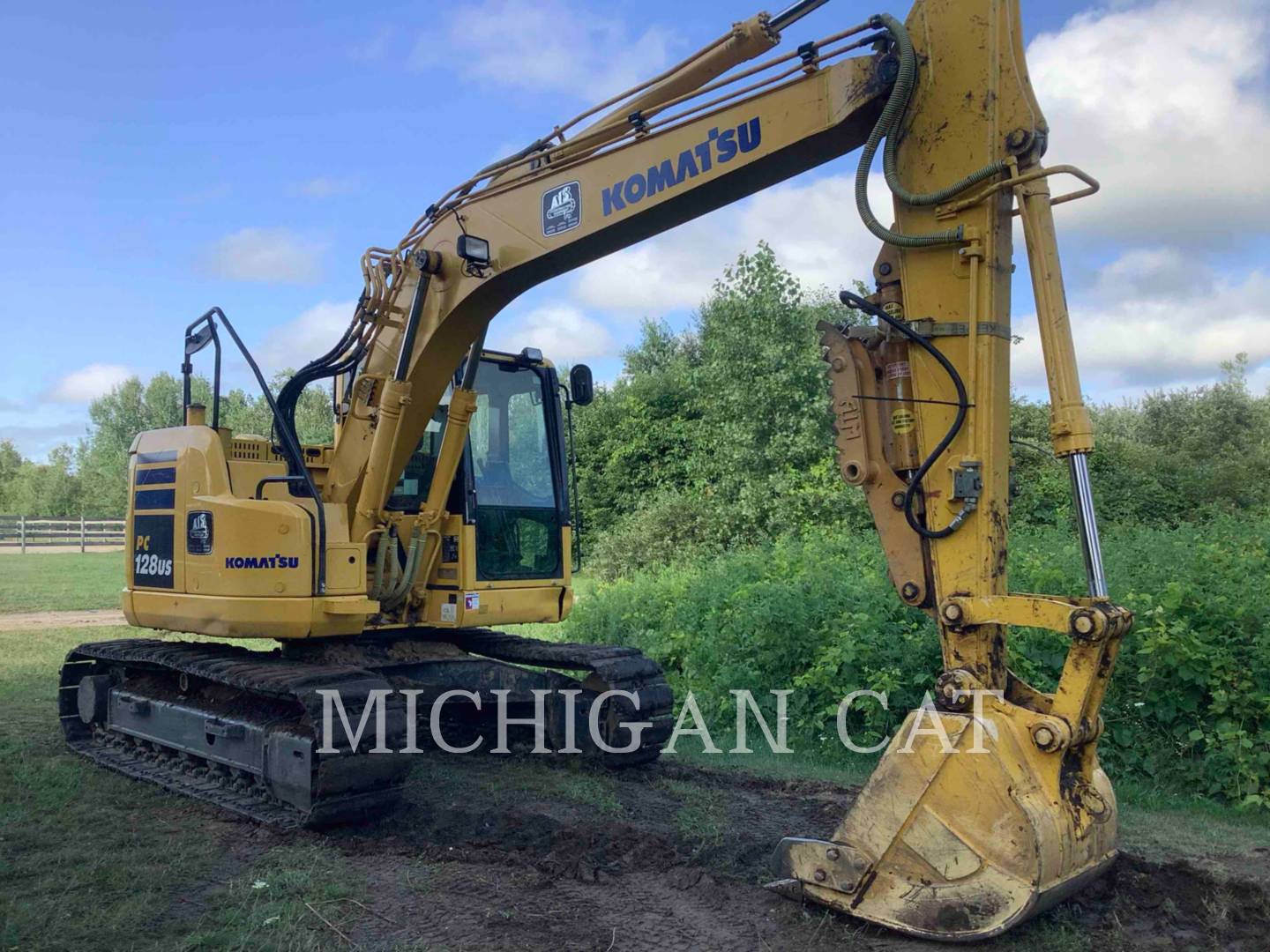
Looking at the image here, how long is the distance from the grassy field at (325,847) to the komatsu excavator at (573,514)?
0.95 feet

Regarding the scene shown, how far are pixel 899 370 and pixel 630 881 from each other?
2.58 m

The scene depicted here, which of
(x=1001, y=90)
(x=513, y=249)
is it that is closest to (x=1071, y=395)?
(x=1001, y=90)

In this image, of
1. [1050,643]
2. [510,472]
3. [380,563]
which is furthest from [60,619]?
[1050,643]

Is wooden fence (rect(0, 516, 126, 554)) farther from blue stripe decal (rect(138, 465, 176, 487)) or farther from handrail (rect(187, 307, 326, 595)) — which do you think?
handrail (rect(187, 307, 326, 595))

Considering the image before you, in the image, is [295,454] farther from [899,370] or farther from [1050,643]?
[1050,643]

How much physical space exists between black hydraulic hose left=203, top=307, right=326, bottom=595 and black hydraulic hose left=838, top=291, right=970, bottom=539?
330 centimetres

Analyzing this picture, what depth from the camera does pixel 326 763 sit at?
5461 millimetres

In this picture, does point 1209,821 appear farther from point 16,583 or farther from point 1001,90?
point 16,583

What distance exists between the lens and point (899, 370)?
4363 mm

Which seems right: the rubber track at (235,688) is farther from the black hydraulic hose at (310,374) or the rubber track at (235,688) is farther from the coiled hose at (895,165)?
the coiled hose at (895,165)

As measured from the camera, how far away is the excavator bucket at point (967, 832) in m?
3.68

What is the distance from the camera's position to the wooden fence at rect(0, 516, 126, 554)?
36.7m

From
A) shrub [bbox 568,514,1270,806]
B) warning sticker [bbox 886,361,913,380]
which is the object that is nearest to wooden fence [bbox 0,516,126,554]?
shrub [bbox 568,514,1270,806]

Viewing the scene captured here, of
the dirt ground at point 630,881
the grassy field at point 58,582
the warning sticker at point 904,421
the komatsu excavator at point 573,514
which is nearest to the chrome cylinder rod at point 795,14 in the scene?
the komatsu excavator at point 573,514
